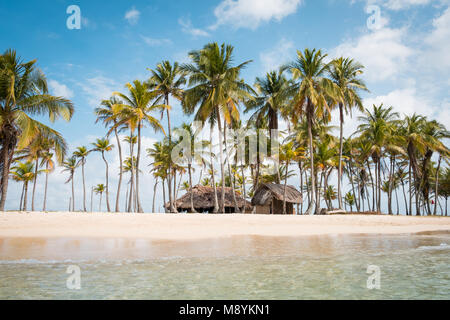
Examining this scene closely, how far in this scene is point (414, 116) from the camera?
97.7 feet

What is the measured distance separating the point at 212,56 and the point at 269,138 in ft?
35.0

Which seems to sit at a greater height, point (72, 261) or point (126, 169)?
point (126, 169)

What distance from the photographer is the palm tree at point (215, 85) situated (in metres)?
21.4

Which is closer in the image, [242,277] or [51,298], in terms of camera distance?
[51,298]

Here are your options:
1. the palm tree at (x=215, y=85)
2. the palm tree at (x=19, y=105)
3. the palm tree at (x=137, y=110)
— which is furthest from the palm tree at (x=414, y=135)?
the palm tree at (x=19, y=105)

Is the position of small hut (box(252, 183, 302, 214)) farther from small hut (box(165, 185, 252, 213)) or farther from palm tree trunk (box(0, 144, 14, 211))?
palm tree trunk (box(0, 144, 14, 211))

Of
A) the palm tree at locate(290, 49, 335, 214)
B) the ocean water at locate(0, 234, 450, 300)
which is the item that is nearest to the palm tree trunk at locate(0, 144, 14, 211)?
the ocean water at locate(0, 234, 450, 300)

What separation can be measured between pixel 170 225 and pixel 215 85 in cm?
1271

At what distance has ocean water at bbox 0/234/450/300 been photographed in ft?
12.3

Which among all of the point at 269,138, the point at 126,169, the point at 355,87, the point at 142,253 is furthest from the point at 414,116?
the point at 126,169

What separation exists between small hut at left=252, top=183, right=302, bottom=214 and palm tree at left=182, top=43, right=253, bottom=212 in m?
8.39

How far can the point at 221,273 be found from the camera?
15.6 feet

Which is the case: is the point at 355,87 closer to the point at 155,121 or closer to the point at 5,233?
the point at 155,121

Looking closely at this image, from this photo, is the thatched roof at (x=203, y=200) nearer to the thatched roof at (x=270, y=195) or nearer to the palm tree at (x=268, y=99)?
the thatched roof at (x=270, y=195)
